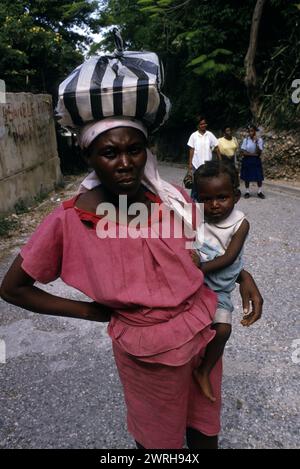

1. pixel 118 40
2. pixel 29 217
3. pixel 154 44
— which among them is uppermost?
pixel 154 44

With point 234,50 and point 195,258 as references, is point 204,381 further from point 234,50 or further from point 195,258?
point 234,50

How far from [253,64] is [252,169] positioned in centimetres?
396

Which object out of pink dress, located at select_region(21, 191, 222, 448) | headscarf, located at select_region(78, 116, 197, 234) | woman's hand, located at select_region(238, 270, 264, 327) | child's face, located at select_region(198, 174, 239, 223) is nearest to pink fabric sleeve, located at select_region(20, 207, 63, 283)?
pink dress, located at select_region(21, 191, 222, 448)

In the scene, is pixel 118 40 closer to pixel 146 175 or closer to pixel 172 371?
pixel 146 175

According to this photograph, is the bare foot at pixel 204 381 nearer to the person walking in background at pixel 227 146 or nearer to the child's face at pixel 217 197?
the child's face at pixel 217 197

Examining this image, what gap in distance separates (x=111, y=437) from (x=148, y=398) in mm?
1078

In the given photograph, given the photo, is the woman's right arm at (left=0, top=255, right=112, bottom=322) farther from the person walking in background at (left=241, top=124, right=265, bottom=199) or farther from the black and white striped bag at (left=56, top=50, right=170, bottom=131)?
the person walking in background at (left=241, top=124, right=265, bottom=199)

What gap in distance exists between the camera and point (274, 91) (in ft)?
33.9

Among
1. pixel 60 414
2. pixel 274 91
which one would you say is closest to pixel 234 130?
pixel 274 91

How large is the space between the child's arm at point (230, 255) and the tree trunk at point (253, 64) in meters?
9.63

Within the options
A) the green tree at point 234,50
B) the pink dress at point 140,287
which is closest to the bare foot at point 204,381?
the pink dress at point 140,287

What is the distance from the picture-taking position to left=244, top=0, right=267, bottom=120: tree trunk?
959 cm

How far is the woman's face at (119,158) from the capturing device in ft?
3.85

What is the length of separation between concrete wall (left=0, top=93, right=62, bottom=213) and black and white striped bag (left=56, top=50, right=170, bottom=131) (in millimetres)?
5876
